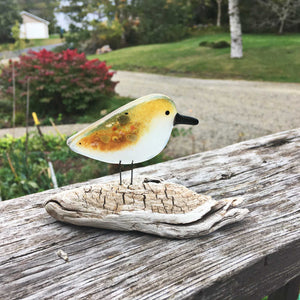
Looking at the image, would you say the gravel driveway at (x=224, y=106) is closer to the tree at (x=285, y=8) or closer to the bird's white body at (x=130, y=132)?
the tree at (x=285, y=8)

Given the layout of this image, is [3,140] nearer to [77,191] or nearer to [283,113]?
[77,191]

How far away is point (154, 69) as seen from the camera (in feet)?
28.8

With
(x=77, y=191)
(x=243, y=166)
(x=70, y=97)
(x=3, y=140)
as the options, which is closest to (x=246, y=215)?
(x=243, y=166)

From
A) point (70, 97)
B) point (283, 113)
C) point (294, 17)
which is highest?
point (294, 17)

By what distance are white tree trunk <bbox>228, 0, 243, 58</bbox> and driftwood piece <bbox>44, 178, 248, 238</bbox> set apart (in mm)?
7225

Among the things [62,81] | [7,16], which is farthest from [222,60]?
[7,16]

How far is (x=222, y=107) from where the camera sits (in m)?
5.18

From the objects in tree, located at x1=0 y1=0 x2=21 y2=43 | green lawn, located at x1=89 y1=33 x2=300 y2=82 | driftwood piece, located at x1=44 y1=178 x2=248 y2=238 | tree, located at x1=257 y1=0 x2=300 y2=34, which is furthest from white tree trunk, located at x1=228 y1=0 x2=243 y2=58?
driftwood piece, located at x1=44 y1=178 x2=248 y2=238

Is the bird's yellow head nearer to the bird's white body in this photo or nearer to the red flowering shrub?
the bird's white body

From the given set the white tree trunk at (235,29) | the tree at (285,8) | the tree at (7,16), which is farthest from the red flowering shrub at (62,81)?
the tree at (285,8)

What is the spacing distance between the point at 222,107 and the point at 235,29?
11.5 ft

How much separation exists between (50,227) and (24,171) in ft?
4.22

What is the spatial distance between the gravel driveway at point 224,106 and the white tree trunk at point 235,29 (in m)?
1.46

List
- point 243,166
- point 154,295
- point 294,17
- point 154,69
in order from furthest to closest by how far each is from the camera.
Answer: point 154,69, point 294,17, point 243,166, point 154,295
